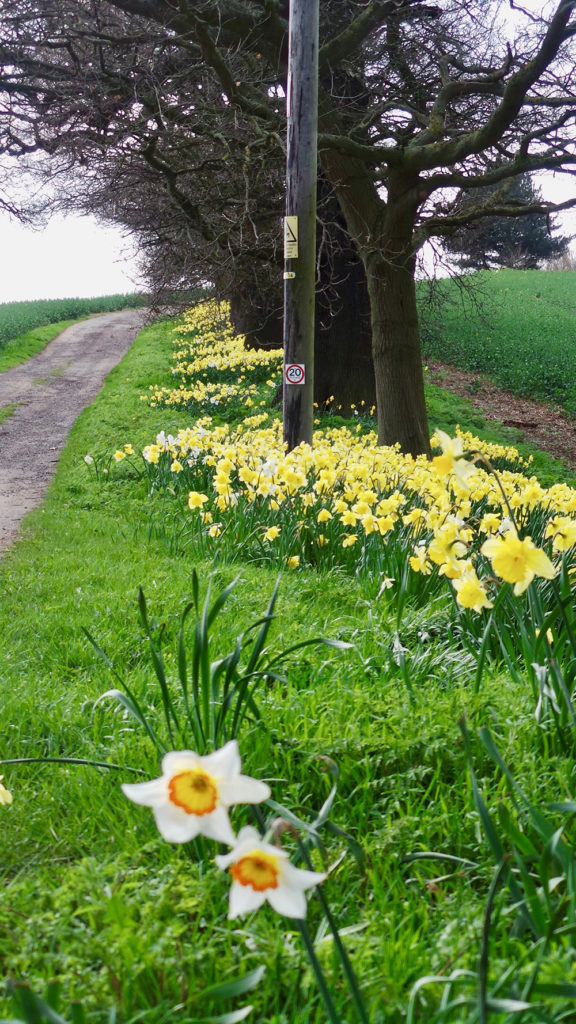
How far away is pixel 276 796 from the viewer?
2057mm

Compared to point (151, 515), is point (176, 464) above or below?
above

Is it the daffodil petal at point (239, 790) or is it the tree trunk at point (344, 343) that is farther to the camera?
the tree trunk at point (344, 343)

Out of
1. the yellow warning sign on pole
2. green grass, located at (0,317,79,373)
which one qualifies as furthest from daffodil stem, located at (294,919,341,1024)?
green grass, located at (0,317,79,373)

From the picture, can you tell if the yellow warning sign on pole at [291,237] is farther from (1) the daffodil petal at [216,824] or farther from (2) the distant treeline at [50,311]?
(2) the distant treeline at [50,311]

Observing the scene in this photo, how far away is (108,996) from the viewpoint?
1.36 meters

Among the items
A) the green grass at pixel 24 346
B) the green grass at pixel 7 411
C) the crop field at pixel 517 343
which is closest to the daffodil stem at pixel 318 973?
the green grass at pixel 7 411

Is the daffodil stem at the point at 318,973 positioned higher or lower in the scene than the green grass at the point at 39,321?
lower

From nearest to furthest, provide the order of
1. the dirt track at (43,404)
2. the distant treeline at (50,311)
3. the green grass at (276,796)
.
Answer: the green grass at (276,796) → the dirt track at (43,404) → the distant treeline at (50,311)

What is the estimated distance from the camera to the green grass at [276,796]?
4.66ft

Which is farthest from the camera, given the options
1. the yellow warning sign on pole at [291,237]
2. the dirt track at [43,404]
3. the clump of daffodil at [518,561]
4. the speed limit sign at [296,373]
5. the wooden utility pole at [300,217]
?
the dirt track at [43,404]

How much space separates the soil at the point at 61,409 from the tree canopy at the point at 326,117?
2.94m

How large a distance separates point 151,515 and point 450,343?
18.4 m

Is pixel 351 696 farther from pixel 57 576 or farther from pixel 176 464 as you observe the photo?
pixel 176 464

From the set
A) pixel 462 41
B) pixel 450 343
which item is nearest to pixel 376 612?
pixel 462 41
